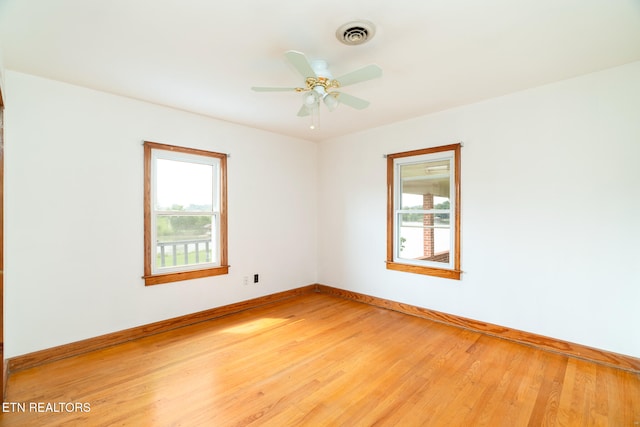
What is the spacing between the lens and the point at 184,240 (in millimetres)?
3758

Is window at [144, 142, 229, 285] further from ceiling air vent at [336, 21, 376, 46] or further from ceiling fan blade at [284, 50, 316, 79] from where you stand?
ceiling air vent at [336, 21, 376, 46]

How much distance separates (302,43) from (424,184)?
251cm

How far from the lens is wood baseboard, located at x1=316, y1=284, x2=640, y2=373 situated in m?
2.63

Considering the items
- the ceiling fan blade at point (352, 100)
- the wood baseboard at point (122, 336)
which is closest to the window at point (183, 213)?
the wood baseboard at point (122, 336)

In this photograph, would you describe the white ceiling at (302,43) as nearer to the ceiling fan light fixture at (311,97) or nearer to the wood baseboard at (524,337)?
the ceiling fan light fixture at (311,97)

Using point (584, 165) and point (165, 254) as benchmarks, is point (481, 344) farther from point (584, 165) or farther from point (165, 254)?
point (165, 254)

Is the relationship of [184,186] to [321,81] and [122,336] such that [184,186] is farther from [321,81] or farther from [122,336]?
[321,81]

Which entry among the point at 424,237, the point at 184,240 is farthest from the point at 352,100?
the point at 184,240

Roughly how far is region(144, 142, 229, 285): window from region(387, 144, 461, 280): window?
7.65 ft

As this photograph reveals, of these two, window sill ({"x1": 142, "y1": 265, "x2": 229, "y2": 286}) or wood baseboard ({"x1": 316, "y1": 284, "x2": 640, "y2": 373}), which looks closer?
wood baseboard ({"x1": 316, "y1": 284, "x2": 640, "y2": 373})

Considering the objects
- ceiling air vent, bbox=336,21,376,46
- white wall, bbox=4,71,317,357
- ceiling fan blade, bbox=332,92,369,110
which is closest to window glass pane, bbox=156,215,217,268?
white wall, bbox=4,71,317,357

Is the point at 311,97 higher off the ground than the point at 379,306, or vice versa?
the point at 311,97

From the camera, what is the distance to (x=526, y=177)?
10.3ft

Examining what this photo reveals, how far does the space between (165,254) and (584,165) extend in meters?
4.49
